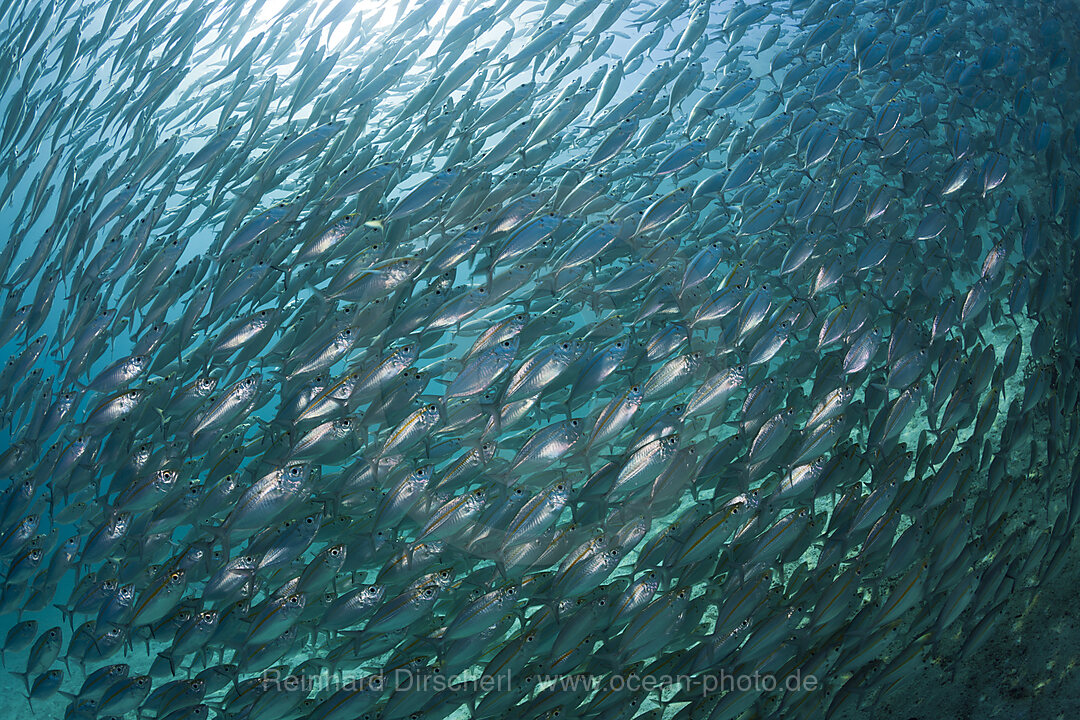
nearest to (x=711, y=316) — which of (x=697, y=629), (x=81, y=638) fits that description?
(x=697, y=629)

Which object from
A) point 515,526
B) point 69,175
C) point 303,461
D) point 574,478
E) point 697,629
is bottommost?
point 697,629

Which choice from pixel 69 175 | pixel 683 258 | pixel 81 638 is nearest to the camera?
pixel 81 638

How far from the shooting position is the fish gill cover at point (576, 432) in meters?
2.92

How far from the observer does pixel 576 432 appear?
2811 mm

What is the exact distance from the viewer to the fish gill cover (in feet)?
9.59

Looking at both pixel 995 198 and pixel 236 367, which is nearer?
pixel 236 367

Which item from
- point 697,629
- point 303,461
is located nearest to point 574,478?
point 697,629

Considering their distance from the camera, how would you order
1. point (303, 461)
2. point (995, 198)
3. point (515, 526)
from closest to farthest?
point (515, 526) → point (303, 461) → point (995, 198)

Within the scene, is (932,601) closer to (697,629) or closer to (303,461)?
(697,629)

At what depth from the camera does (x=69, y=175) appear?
434cm

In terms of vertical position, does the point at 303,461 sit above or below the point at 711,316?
above

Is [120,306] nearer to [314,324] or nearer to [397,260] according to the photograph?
[314,324]

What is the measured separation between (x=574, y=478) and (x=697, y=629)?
1081 millimetres

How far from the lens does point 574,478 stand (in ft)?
11.5
